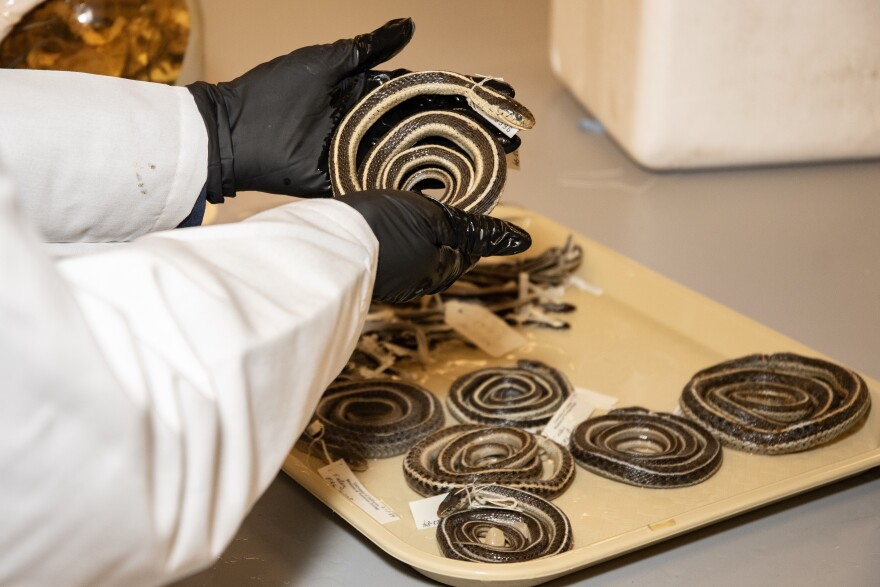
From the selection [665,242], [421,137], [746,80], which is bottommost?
[665,242]

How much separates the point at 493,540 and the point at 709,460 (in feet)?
1.35

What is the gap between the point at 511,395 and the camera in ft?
6.39

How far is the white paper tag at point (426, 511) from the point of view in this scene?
1.56 m

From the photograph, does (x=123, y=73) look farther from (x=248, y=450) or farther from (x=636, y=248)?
(x=248, y=450)

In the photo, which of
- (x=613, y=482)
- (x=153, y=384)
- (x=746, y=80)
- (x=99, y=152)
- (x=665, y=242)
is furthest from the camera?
(x=746, y=80)

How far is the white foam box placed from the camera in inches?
122

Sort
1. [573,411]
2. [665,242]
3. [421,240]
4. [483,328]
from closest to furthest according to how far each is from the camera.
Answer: [421,240] → [573,411] → [483,328] → [665,242]

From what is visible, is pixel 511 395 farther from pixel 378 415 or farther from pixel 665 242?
pixel 665 242

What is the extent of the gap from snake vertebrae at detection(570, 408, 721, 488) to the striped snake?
48 centimetres

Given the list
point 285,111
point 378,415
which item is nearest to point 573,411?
point 378,415

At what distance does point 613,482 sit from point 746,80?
76.4 inches

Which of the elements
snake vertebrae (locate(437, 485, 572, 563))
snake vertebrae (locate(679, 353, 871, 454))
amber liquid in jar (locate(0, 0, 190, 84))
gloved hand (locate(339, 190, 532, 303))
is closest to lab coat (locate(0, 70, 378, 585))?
gloved hand (locate(339, 190, 532, 303))

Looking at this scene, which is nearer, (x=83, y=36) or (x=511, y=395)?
(x=511, y=395)

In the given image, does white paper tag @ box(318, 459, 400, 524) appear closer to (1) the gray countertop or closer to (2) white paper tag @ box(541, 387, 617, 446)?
(1) the gray countertop
